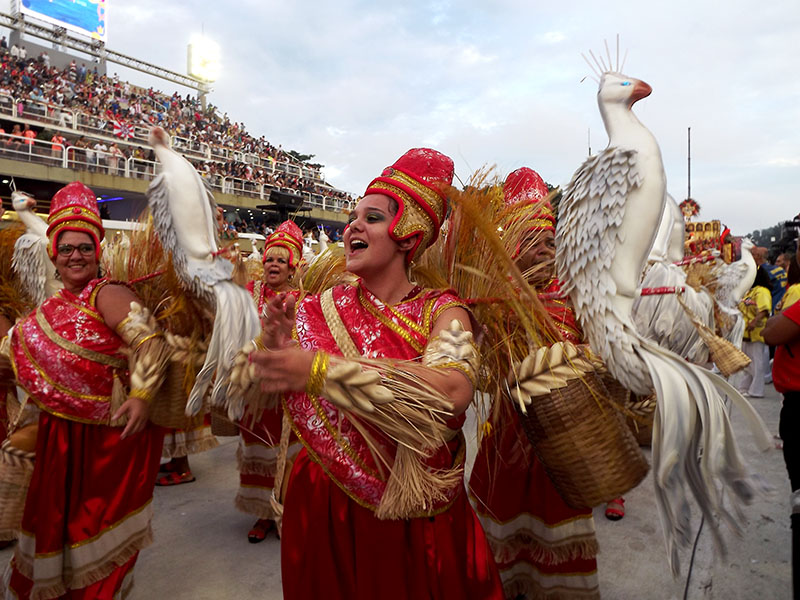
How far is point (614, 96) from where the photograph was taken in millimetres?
1598

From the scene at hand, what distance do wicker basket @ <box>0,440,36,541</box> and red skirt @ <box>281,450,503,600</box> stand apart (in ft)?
5.49

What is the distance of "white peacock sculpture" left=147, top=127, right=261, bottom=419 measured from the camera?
2.08 meters

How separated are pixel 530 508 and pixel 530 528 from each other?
0.32 ft

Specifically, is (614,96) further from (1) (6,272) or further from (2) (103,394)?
(1) (6,272)

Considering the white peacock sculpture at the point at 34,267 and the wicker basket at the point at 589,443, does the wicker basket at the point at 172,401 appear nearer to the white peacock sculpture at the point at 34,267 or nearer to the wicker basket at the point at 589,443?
the wicker basket at the point at 589,443

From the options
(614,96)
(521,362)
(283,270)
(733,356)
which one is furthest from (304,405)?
(283,270)

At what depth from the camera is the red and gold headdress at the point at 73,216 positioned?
2578 millimetres

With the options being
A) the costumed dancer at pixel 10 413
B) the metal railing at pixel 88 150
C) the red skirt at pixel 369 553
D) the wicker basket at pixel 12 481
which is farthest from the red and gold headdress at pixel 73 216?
the metal railing at pixel 88 150

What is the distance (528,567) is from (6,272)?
3.96m

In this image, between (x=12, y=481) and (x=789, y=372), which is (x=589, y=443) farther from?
(x=12, y=481)

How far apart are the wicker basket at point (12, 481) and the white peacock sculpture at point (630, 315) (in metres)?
2.58

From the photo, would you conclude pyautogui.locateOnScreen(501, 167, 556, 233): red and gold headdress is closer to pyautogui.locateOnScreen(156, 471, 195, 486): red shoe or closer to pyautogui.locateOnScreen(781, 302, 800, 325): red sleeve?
pyautogui.locateOnScreen(781, 302, 800, 325): red sleeve

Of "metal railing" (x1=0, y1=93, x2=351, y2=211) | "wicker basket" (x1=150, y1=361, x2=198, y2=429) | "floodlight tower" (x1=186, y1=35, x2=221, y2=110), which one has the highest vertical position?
"floodlight tower" (x1=186, y1=35, x2=221, y2=110)

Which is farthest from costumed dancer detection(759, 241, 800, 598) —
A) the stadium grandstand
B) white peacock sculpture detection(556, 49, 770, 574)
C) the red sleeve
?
the stadium grandstand
